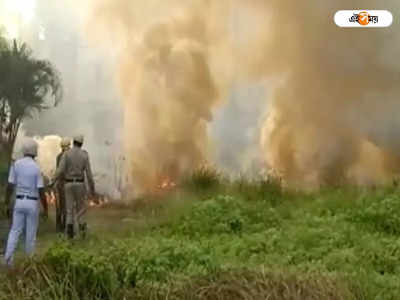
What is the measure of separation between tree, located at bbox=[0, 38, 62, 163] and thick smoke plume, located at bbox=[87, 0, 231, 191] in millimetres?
1382

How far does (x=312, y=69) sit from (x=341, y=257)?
6860 mm

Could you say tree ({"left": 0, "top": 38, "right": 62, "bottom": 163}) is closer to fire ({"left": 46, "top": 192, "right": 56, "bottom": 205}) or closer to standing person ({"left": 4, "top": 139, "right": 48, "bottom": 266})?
fire ({"left": 46, "top": 192, "right": 56, "bottom": 205})

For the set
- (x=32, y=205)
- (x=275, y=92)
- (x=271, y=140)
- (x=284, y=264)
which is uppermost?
(x=275, y=92)

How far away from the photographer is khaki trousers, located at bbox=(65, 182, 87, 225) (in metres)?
10.4

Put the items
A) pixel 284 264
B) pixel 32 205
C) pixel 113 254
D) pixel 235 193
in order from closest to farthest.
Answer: pixel 113 254
pixel 284 264
pixel 32 205
pixel 235 193

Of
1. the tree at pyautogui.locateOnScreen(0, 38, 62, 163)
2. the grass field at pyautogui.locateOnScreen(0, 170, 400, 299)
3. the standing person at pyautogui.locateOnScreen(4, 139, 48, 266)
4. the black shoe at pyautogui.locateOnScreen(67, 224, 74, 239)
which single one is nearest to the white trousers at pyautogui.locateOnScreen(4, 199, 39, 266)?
the standing person at pyautogui.locateOnScreen(4, 139, 48, 266)

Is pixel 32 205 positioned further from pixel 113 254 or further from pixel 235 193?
pixel 235 193

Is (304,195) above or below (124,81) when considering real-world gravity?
below

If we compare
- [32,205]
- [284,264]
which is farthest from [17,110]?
[284,264]

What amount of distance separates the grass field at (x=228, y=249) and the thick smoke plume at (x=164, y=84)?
0.69m

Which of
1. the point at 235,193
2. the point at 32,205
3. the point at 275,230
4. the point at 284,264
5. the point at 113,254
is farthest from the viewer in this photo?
the point at 235,193

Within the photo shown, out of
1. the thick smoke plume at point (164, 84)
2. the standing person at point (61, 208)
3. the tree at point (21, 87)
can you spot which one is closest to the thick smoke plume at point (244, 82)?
the thick smoke plume at point (164, 84)

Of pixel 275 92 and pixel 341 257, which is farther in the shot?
pixel 275 92

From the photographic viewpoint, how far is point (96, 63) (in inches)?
546
